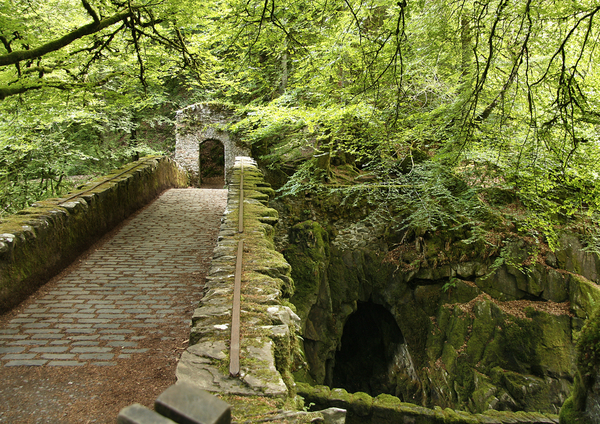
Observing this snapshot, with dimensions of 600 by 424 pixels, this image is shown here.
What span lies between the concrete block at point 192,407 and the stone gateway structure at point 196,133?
1681 centimetres

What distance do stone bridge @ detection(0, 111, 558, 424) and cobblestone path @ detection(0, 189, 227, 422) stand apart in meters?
0.04

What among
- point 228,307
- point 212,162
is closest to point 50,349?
point 228,307

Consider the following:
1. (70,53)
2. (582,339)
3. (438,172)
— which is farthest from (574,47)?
(70,53)

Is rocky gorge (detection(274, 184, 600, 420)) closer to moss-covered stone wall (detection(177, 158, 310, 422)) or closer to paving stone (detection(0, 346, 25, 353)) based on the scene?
moss-covered stone wall (detection(177, 158, 310, 422))

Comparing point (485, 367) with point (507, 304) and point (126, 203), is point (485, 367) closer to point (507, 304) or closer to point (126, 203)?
point (507, 304)

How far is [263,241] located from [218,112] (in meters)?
14.5

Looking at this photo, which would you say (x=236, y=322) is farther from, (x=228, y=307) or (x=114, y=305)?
(x=114, y=305)

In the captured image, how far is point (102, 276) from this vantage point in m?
4.78

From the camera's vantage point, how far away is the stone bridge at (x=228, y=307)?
1859 millimetres

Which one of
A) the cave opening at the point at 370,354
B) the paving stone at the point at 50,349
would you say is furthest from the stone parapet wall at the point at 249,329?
the cave opening at the point at 370,354

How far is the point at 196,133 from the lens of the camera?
56.2ft

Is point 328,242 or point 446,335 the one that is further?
point 328,242

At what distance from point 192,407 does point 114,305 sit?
3973mm

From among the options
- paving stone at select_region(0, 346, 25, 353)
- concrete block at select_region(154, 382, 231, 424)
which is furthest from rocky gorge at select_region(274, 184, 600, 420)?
concrete block at select_region(154, 382, 231, 424)
